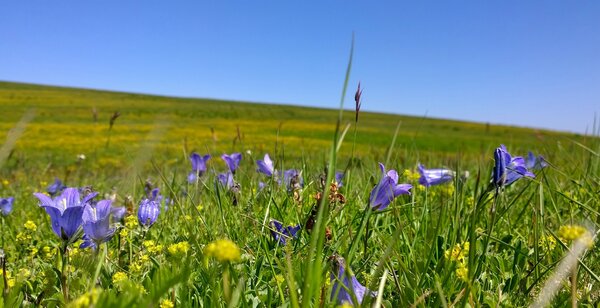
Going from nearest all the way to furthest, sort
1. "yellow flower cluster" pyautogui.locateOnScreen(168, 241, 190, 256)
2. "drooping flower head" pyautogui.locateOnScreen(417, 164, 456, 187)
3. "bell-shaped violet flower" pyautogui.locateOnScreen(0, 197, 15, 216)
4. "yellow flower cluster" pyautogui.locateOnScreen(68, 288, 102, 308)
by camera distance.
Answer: "yellow flower cluster" pyautogui.locateOnScreen(68, 288, 102, 308)
"yellow flower cluster" pyautogui.locateOnScreen(168, 241, 190, 256)
"drooping flower head" pyautogui.locateOnScreen(417, 164, 456, 187)
"bell-shaped violet flower" pyautogui.locateOnScreen(0, 197, 15, 216)

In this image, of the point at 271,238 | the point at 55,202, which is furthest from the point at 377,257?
the point at 55,202

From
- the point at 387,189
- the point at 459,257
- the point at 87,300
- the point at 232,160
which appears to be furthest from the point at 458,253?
the point at 232,160

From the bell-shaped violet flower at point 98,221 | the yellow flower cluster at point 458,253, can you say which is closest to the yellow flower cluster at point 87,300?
the bell-shaped violet flower at point 98,221

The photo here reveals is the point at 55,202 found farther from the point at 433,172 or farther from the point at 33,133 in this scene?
the point at 33,133

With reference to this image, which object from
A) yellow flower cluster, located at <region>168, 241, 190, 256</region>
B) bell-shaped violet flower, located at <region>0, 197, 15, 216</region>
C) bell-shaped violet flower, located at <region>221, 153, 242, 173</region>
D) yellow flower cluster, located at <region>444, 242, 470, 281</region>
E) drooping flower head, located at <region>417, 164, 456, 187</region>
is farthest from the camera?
bell-shaped violet flower, located at <region>0, 197, 15, 216</region>

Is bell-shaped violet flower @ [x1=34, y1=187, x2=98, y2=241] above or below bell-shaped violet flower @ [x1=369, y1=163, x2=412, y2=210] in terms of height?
below

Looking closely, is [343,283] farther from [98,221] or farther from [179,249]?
[98,221]

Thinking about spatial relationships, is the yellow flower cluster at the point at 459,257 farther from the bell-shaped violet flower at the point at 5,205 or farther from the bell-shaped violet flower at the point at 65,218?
the bell-shaped violet flower at the point at 5,205

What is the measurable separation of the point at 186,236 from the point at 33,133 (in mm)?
33000

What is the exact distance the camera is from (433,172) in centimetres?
314

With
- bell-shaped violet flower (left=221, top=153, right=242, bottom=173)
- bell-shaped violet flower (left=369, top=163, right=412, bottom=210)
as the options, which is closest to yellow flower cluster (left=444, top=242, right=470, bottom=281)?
bell-shaped violet flower (left=369, top=163, right=412, bottom=210)

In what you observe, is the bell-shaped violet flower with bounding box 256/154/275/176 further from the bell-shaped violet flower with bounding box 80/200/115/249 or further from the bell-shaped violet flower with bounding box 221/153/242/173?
the bell-shaped violet flower with bounding box 80/200/115/249

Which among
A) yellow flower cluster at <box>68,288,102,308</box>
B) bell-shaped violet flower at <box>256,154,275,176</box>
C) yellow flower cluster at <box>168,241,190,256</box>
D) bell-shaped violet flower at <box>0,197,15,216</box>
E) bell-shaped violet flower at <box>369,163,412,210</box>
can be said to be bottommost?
bell-shaped violet flower at <box>0,197,15,216</box>

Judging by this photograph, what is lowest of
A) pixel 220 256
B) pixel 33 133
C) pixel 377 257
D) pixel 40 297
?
pixel 33 133
